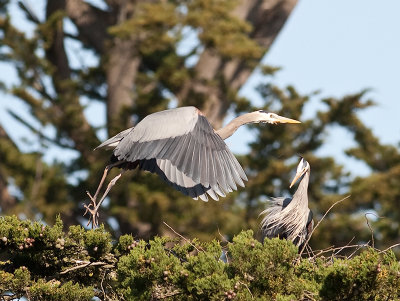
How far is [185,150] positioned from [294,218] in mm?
1337

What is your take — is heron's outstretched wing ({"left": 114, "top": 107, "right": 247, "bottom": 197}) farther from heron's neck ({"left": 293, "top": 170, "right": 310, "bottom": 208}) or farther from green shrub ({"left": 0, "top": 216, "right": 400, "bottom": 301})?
heron's neck ({"left": 293, "top": 170, "right": 310, "bottom": 208})

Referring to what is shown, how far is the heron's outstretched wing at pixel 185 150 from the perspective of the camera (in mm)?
6527

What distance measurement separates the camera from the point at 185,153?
6.77m

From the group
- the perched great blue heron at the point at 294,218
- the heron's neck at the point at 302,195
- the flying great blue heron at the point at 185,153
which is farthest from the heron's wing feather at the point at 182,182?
the heron's neck at the point at 302,195

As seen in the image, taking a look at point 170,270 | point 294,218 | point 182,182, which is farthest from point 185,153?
point 170,270

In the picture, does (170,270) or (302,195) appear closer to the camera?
(170,270)

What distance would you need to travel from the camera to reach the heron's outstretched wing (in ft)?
21.4

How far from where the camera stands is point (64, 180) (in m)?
15.7

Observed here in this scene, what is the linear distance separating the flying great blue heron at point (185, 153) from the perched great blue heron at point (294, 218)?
2.74 feet

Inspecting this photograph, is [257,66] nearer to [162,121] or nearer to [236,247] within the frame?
[162,121]

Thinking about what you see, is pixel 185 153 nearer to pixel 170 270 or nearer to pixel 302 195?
pixel 302 195

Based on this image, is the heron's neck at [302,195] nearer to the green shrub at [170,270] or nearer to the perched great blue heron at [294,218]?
the perched great blue heron at [294,218]

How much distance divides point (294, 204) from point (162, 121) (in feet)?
4.47

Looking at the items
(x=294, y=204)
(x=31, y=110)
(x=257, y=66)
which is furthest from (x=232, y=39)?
(x=294, y=204)
